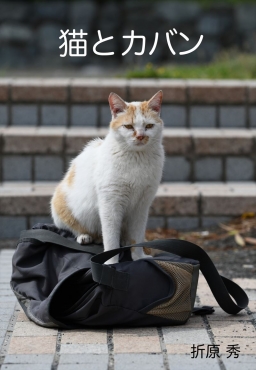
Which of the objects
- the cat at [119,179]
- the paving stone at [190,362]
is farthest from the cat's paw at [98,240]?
the paving stone at [190,362]

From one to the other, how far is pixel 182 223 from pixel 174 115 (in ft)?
4.05

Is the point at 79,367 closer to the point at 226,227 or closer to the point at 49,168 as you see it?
the point at 226,227

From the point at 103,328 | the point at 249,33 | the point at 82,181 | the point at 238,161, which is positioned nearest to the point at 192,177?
the point at 238,161

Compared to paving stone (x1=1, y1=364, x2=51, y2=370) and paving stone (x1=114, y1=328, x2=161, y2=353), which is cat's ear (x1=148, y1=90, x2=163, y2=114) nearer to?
paving stone (x1=114, y1=328, x2=161, y2=353)

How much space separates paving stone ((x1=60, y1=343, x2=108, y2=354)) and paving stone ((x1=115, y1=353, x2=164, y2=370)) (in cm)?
10

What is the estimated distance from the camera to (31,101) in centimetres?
607

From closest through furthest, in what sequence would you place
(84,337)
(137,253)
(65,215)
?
1. (84,337)
2. (137,253)
3. (65,215)

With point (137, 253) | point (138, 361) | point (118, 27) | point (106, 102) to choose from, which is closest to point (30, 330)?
point (138, 361)

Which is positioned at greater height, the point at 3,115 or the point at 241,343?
the point at 3,115

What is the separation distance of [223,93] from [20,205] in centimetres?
210

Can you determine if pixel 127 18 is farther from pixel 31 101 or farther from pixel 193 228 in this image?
pixel 193 228

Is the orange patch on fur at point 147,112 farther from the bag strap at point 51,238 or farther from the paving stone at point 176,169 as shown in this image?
the paving stone at point 176,169

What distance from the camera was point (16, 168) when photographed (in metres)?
5.65

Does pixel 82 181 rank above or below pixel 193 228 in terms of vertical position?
above
